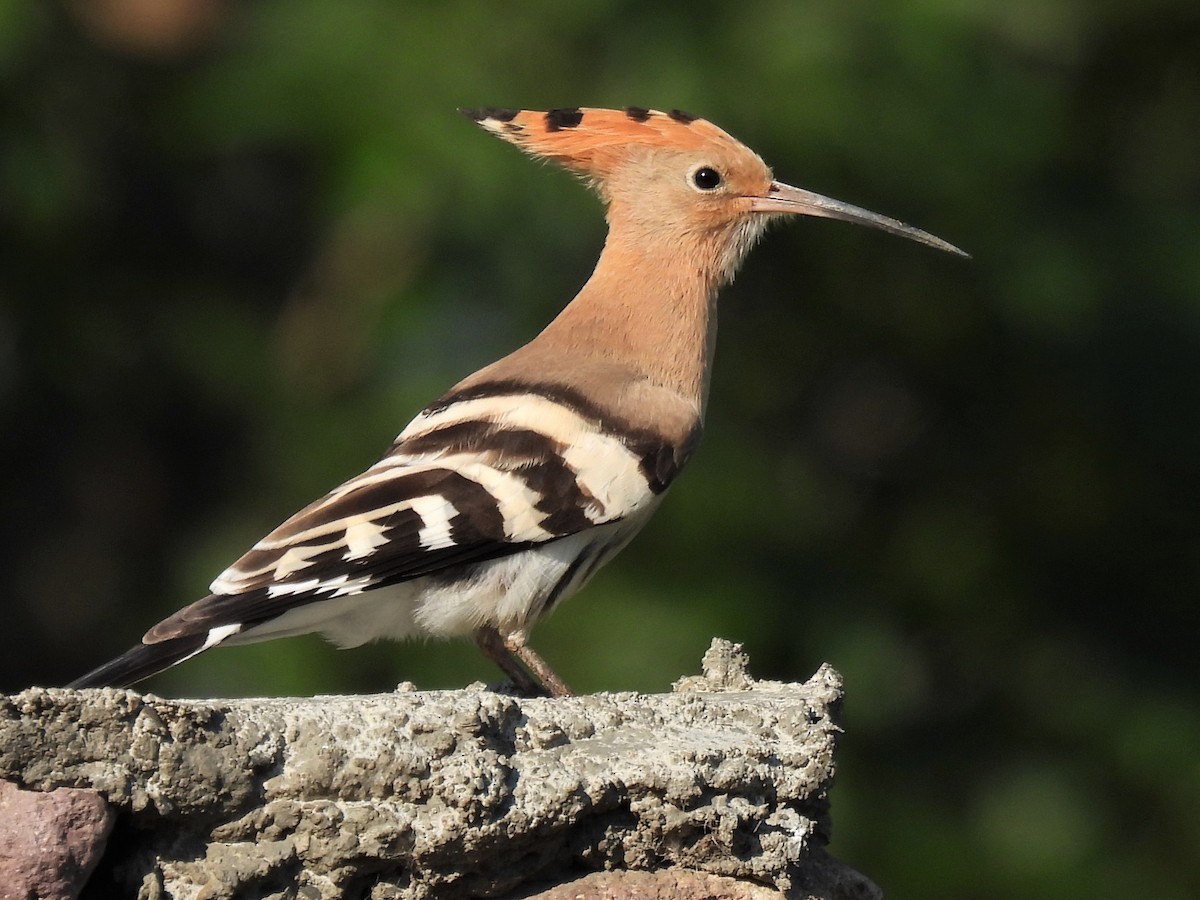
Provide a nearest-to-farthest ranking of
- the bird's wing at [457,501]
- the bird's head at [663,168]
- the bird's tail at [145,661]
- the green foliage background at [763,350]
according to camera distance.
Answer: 1. the bird's tail at [145,661]
2. the bird's wing at [457,501]
3. the bird's head at [663,168]
4. the green foliage background at [763,350]

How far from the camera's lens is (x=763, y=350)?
16.1 ft

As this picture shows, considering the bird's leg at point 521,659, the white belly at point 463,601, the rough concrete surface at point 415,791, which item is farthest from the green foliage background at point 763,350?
the rough concrete surface at point 415,791

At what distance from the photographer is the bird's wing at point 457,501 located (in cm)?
233

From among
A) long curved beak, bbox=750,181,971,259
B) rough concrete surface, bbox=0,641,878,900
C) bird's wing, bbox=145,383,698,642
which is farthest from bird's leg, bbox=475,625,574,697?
long curved beak, bbox=750,181,971,259

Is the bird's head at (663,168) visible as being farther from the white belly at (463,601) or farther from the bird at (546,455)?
the white belly at (463,601)

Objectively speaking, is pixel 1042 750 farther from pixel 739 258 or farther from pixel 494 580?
pixel 494 580

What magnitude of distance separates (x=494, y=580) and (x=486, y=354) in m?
1.86

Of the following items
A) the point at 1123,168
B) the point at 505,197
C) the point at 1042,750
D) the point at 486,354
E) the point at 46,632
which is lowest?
the point at 46,632

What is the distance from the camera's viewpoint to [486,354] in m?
4.35

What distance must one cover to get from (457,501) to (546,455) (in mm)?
166

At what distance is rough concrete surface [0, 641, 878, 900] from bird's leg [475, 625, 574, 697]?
0.71 m

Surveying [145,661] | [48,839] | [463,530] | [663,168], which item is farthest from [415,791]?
[663,168]

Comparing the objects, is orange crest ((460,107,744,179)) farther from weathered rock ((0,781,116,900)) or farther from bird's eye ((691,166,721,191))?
weathered rock ((0,781,116,900))

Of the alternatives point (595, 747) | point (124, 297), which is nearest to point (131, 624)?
point (124, 297)
